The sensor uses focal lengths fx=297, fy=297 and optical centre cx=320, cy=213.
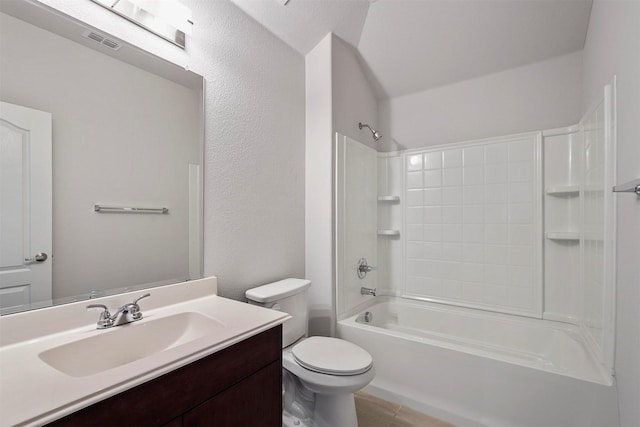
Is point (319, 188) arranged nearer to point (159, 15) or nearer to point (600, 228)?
point (159, 15)

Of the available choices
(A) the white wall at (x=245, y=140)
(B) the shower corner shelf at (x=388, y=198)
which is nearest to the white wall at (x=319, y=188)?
(A) the white wall at (x=245, y=140)

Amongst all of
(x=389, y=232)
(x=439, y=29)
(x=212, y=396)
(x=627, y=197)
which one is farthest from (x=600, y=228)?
(x=212, y=396)

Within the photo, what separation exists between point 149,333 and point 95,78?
3.22ft

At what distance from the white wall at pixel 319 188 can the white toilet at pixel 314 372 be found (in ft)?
1.23

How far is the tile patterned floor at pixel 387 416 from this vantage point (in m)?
Answer: 1.73

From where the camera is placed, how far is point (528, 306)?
7.01 feet

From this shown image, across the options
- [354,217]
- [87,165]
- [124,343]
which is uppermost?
[87,165]

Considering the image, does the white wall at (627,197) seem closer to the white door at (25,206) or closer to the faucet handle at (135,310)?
the faucet handle at (135,310)

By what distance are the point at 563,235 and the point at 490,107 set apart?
1.09 m

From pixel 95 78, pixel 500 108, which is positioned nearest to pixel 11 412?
pixel 95 78

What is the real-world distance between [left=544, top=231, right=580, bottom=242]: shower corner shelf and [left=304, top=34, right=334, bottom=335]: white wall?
149cm

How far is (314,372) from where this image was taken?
1.46 metres

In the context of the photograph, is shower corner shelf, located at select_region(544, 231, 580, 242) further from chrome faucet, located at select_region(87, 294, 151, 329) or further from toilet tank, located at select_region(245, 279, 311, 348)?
chrome faucet, located at select_region(87, 294, 151, 329)

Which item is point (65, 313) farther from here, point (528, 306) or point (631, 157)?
point (528, 306)
